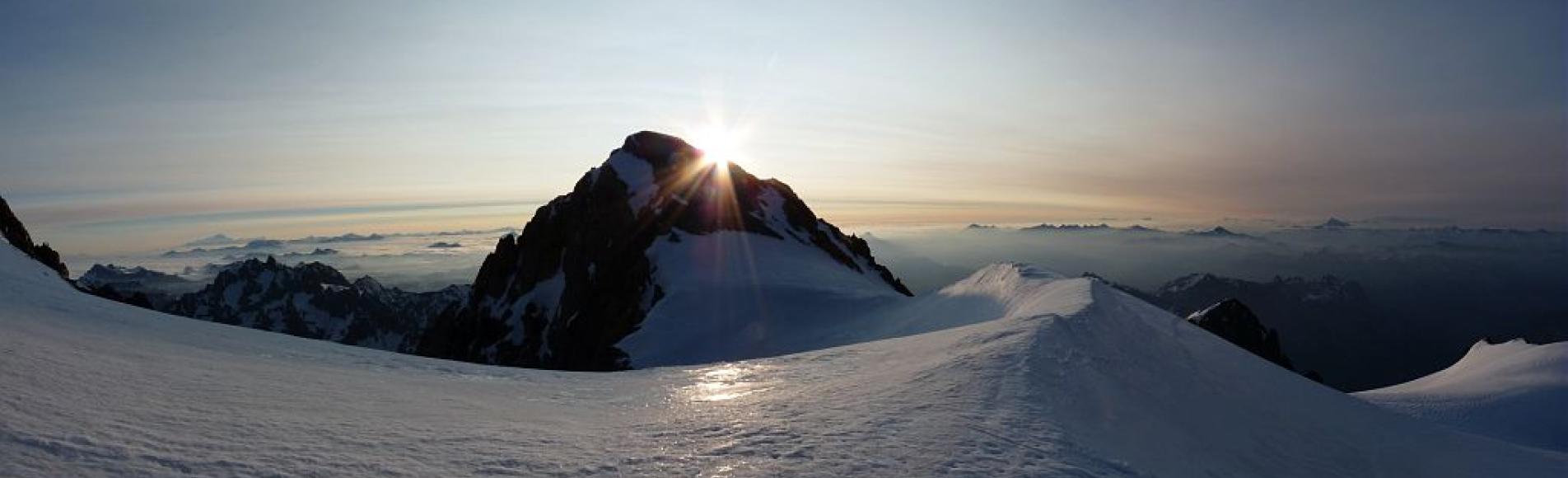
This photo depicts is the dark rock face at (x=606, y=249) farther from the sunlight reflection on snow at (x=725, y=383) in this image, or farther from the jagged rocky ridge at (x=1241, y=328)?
the jagged rocky ridge at (x=1241, y=328)

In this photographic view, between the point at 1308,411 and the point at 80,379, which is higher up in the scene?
the point at 80,379

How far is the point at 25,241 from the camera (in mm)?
34562

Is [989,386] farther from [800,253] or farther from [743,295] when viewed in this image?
[800,253]

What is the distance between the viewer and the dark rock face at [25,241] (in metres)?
32.7

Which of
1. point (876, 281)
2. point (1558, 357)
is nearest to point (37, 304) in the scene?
point (876, 281)

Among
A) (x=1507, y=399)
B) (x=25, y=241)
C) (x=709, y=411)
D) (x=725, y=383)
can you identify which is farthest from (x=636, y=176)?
(x=709, y=411)

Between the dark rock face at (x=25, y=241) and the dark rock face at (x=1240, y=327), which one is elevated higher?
the dark rock face at (x=25, y=241)

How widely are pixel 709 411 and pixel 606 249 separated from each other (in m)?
54.0

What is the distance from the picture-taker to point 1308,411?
13.4 m

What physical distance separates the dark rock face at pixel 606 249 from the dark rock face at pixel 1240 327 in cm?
4806

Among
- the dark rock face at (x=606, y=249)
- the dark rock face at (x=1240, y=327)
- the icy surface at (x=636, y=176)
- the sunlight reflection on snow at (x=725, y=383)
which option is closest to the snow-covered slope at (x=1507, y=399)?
the sunlight reflection on snow at (x=725, y=383)

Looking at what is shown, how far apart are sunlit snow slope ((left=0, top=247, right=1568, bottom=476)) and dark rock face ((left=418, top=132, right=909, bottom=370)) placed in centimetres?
3374

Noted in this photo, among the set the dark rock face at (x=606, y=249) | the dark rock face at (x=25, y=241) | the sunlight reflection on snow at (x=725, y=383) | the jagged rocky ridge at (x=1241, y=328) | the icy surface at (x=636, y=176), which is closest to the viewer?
the sunlight reflection on snow at (x=725, y=383)

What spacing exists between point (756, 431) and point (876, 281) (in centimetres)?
5243
